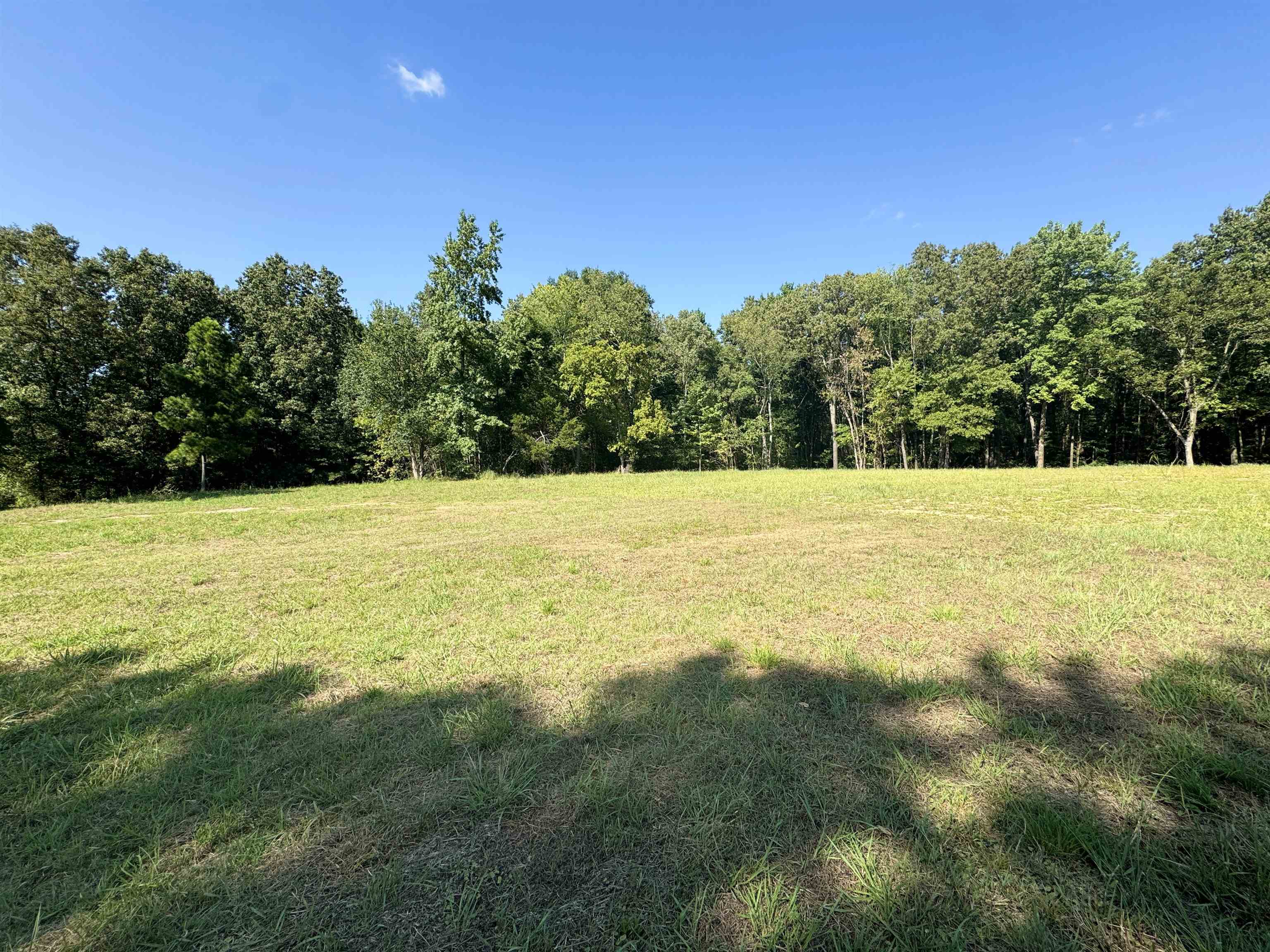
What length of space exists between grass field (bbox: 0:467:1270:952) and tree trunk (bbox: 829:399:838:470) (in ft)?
111

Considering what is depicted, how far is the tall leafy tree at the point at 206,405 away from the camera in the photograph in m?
21.2

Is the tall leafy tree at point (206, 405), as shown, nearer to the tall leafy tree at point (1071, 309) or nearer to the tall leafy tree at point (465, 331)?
the tall leafy tree at point (465, 331)

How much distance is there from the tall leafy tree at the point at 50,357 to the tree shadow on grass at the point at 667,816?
28.8m

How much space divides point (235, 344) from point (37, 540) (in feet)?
83.3

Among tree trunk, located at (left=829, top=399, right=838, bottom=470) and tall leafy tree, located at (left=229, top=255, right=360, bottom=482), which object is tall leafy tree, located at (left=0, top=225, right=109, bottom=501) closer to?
tall leafy tree, located at (left=229, top=255, right=360, bottom=482)

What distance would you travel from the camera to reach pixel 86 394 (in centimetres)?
2270

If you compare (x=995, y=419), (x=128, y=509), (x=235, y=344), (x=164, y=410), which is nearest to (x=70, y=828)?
(x=128, y=509)

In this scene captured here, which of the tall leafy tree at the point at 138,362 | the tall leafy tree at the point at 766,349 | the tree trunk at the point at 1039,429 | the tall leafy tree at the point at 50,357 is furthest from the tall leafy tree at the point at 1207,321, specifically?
the tall leafy tree at the point at 50,357

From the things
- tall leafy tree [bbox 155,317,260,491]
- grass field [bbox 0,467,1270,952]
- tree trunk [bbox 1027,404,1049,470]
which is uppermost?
tall leafy tree [bbox 155,317,260,491]

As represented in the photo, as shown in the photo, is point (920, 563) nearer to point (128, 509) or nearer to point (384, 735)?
point (384, 735)

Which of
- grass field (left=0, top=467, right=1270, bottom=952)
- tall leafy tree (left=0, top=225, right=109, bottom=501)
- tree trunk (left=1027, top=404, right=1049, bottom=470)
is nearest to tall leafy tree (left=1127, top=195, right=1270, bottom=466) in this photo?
tree trunk (left=1027, top=404, right=1049, bottom=470)

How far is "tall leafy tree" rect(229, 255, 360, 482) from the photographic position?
29.6 metres

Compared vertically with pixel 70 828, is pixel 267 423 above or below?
above

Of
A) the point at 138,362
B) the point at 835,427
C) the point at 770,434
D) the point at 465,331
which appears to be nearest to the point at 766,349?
the point at 770,434
